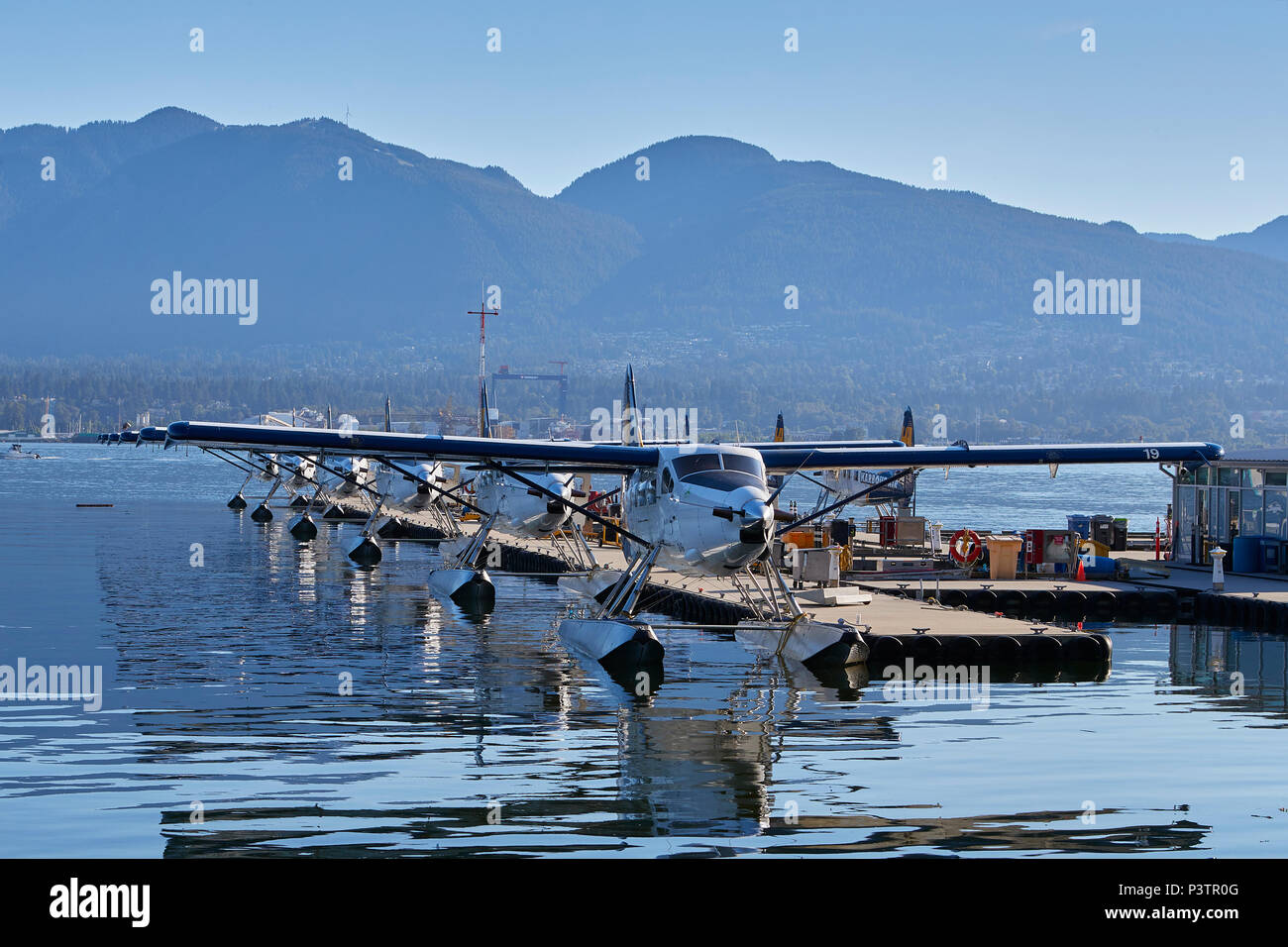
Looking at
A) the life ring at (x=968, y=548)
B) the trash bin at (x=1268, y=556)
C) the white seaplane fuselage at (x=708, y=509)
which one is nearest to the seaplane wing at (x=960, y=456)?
the white seaplane fuselage at (x=708, y=509)

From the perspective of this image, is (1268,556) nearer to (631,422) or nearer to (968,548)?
(968,548)

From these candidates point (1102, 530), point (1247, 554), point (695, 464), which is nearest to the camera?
point (695, 464)

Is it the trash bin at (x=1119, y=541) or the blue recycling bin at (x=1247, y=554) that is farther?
the trash bin at (x=1119, y=541)

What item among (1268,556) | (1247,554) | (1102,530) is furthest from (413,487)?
(1268,556)

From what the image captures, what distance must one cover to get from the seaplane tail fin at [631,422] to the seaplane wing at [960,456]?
294 centimetres

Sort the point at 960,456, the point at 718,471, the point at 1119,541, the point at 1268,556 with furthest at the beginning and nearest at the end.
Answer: the point at 1119,541 → the point at 1268,556 → the point at 960,456 → the point at 718,471

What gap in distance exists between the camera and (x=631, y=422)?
28.9 m

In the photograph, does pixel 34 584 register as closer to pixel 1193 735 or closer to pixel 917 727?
pixel 917 727

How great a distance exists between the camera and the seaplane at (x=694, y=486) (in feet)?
67.9

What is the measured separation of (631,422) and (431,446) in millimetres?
4998

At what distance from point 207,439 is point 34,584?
15.7 metres

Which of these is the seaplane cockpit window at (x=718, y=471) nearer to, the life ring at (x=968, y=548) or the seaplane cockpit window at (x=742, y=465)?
the seaplane cockpit window at (x=742, y=465)

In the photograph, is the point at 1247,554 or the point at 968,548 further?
the point at 968,548

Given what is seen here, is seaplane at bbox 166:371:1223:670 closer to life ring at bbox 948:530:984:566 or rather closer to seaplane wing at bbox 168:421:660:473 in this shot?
seaplane wing at bbox 168:421:660:473
